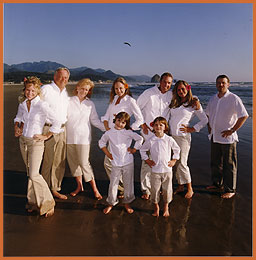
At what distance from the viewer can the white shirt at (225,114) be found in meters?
3.93

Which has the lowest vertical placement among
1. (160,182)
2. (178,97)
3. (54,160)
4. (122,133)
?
(160,182)

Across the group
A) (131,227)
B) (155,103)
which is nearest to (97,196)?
(131,227)

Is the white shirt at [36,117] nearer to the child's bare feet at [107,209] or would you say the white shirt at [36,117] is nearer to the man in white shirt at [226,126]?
the child's bare feet at [107,209]

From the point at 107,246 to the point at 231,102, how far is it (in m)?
3.42

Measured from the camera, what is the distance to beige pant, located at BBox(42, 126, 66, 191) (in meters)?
3.85

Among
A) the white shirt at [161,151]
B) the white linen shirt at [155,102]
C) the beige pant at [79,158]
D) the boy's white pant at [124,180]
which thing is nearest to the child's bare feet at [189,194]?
the white shirt at [161,151]

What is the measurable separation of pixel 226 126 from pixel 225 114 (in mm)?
245

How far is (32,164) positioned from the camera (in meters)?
3.37

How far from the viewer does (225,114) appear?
4.04m

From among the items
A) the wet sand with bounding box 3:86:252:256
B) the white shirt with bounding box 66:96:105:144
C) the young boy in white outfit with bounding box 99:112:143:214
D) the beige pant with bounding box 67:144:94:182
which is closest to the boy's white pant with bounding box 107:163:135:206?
the young boy in white outfit with bounding box 99:112:143:214

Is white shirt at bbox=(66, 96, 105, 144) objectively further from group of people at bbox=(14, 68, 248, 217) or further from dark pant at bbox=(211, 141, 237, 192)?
dark pant at bbox=(211, 141, 237, 192)

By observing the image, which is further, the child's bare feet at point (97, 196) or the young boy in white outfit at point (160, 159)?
the child's bare feet at point (97, 196)

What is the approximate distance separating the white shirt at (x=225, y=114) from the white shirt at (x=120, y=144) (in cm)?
178

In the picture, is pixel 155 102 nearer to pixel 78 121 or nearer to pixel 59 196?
pixel 78 121
